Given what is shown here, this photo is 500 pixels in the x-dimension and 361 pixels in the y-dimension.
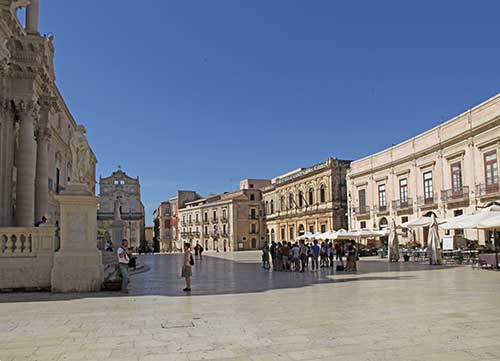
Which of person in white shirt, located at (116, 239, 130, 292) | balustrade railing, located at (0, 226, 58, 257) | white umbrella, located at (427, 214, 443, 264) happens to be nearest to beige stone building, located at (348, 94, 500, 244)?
white umbrella, located at (427, 214, 443, 264)

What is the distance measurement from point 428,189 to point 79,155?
2727 centimetres

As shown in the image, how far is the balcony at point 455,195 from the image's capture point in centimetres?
2847

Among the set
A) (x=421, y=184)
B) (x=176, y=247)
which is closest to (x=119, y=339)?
(x=421, y=184)

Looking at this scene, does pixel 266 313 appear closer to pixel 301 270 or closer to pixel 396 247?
pixel 301 270

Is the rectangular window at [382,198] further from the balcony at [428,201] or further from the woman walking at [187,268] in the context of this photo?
the woman walking at [187,268]

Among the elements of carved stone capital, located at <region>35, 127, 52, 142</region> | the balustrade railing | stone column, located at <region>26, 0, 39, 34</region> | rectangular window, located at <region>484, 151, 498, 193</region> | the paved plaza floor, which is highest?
stone column, located at <region>26, 0, 39, 34</region>

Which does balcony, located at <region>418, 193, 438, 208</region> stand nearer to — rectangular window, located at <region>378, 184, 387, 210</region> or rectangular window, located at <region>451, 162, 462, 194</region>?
rectangular window, located at <region>451, 162, 462, 194</region>

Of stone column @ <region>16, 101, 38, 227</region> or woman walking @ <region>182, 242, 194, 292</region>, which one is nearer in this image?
woman walking @ <region>182, 242, 194, 292</region>

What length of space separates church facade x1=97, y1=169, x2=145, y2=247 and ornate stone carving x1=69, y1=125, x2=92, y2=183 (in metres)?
56.4

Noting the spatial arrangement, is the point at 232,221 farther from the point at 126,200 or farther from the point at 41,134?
the point at 41,134

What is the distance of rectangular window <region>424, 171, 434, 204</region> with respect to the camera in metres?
32.3

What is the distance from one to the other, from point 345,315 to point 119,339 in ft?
11.7

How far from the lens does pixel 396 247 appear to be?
25625 millimetres

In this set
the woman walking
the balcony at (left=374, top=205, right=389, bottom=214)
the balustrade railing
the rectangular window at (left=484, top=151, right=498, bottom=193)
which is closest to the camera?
the balustrade railing
